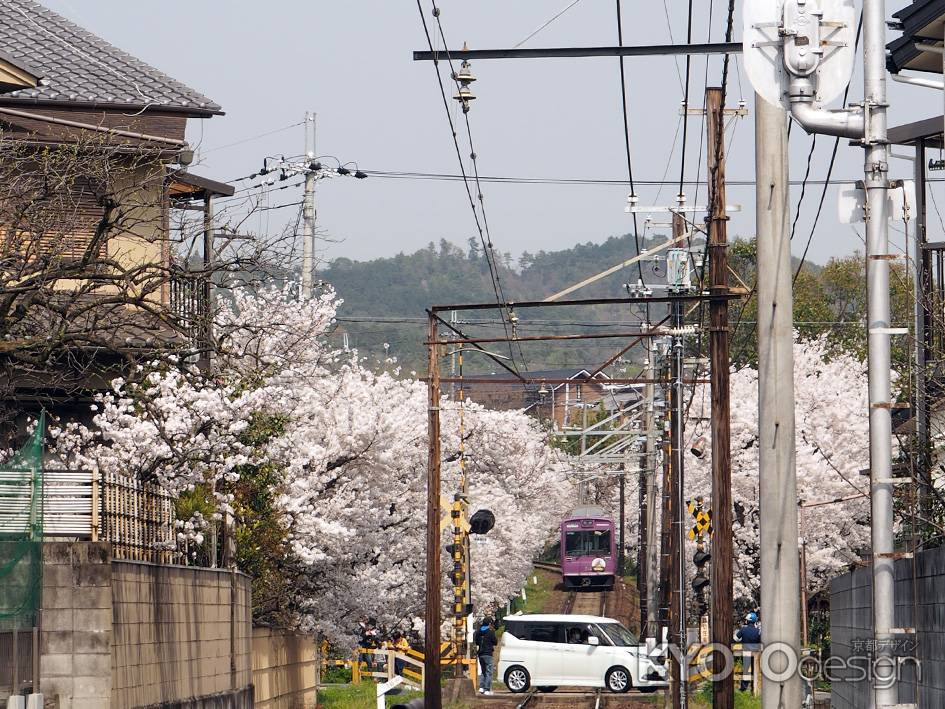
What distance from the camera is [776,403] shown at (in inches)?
429

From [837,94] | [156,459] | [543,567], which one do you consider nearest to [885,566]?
[837,94]

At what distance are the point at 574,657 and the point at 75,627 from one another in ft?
75.7

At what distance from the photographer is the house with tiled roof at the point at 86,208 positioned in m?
16.3

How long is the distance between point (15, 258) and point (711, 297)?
9535mm

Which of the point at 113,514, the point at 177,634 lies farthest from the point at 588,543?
the point at 113,514

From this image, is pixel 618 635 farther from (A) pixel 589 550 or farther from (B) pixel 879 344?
(A) pixel 589 550

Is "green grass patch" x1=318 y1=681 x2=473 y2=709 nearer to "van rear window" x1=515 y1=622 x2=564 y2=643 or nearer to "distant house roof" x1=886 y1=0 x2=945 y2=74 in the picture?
"van rear window" x1=515 y1=622 x2=564 y2=643

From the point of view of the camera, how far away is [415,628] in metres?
41.5

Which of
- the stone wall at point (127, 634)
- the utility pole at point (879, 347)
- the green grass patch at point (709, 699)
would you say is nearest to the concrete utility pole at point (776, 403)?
the utility pole at point (879, 347)

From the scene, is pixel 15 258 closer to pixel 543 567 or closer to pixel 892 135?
pixel 892 135

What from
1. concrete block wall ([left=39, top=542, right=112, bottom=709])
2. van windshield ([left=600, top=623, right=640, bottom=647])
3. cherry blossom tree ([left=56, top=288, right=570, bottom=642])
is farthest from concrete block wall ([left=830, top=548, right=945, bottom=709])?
van windshield ([left=600, top=623, right=640, bottom=647])

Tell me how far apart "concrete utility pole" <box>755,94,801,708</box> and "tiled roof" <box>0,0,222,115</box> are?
1623 cm

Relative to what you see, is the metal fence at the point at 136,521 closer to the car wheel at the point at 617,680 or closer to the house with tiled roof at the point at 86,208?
the house with tiled roof at the point at 86,208

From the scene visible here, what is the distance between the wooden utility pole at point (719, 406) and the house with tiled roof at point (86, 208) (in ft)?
23.9
